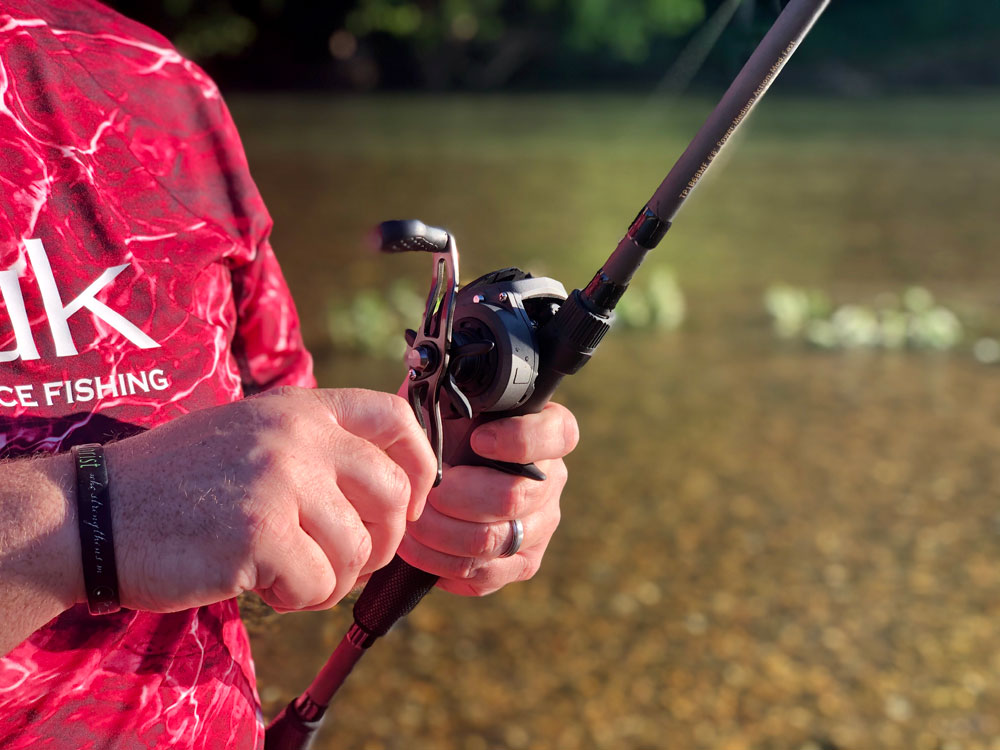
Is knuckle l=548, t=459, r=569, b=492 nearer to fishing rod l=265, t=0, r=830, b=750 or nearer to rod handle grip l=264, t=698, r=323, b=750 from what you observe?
fishing rod l=265, t=0, r=830, b=750

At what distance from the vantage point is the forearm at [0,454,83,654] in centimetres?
101

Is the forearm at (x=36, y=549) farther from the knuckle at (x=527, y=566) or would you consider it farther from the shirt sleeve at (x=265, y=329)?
the knuckle at (x=527, y=566)

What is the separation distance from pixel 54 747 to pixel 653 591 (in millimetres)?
4406

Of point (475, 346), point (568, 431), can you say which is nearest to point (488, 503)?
point (568, 431)

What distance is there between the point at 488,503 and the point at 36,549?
2.27 ft

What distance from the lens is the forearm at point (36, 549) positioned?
1.01 m

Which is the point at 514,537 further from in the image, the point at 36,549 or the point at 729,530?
the point at 729,530

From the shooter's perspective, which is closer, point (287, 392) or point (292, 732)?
point (287, 392)

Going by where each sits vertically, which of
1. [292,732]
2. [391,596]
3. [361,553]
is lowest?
[292,732]

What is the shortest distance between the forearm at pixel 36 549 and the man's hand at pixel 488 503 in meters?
0.62

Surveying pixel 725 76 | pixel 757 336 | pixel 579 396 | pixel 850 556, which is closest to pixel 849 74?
pixel 757 336

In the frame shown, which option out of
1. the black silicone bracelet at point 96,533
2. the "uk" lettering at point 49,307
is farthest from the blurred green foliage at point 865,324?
the black silicone bracelet at point 96,533

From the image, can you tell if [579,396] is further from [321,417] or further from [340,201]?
[340,201]

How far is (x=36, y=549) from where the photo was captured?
3.33ft
